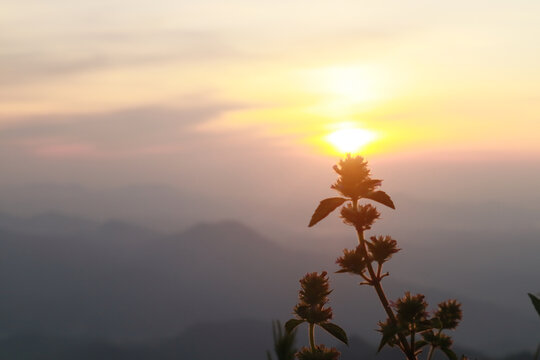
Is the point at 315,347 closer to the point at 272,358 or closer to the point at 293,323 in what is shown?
the point at 293,323

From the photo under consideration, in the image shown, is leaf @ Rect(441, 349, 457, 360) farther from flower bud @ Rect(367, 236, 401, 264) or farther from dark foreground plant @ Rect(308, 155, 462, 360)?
flower bud @ Rect(367, 236, 401, 264)

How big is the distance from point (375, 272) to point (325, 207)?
3.43 feet

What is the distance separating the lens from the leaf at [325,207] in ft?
20.0

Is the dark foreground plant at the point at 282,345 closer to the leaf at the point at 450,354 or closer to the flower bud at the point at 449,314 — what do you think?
the leaf at the point at 450,354

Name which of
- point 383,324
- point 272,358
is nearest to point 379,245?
point 383,324

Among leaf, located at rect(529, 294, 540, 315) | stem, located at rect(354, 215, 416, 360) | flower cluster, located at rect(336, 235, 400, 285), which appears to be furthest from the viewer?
flower cluster, located at rect(336, 235, 400, 285)

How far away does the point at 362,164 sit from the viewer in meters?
6.69

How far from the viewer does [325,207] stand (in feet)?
20.9

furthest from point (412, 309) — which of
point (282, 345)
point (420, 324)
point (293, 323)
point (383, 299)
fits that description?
point (282, 345)

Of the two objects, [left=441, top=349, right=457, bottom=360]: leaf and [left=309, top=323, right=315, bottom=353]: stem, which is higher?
[left=309, top=323, right=315, bottom=353]: stem

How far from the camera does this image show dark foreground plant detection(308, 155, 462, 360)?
21.2 ft

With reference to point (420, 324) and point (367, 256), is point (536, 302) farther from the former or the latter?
point (367, 256)

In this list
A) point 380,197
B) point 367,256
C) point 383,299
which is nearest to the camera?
point 380,197

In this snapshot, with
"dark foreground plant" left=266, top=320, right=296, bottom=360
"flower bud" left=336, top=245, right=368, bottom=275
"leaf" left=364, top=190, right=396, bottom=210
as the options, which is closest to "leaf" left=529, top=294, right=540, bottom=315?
"leaf" left=364, top=190, right=396, bottom=210
